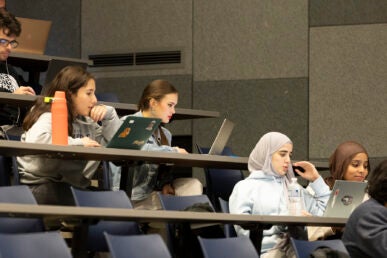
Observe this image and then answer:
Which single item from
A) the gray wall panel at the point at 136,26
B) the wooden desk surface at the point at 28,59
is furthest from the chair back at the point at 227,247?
the gray wall panel at the point at 136,26

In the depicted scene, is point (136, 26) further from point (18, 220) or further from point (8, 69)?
point (18, 220)

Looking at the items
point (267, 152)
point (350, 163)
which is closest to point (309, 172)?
point (350, 163)

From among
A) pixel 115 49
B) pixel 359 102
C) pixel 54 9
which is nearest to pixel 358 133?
pixel 359 102

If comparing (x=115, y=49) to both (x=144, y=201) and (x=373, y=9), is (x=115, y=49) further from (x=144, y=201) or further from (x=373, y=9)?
(x=144, y=201)

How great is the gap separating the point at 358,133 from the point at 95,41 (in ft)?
7.20

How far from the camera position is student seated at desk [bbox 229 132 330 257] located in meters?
4.33

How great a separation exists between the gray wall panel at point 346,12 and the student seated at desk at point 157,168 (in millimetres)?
2004

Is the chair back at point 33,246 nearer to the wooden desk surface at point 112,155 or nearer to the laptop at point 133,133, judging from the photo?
the wooden desk surface at point 112,155

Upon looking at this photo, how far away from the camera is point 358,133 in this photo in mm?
6516

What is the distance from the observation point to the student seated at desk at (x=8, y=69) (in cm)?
471

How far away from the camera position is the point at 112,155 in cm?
407

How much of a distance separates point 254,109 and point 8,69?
2.18 metres

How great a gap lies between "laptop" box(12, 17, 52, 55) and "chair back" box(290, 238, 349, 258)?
2.69 meters

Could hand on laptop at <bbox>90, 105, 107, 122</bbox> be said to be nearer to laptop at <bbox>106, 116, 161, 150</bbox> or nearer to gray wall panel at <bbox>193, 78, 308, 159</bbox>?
laptop at <bbox>106, 116, 161, 150</bbox>
